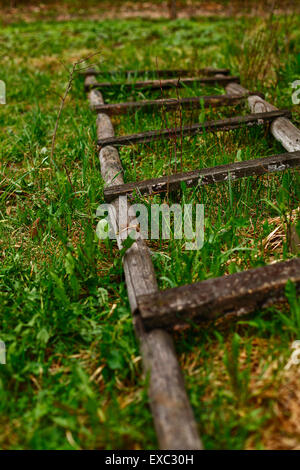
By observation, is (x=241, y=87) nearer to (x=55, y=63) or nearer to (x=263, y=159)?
(x=263, y=159)

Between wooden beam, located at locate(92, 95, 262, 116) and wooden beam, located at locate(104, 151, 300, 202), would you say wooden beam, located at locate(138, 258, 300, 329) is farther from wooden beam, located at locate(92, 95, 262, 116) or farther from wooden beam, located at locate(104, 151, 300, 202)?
wooden beam, located at locate(92, 95, 262, 116)

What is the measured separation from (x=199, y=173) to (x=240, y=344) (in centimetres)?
113

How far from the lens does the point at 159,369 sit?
146 cm

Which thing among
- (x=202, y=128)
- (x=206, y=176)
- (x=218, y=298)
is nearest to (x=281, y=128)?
(x=202, y=128)

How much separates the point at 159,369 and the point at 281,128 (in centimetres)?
240

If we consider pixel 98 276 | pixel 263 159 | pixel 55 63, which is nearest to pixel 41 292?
pixel 98 276

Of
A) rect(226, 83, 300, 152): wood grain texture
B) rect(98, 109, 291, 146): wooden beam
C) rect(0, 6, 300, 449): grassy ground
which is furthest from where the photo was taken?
rect(98, 109, 291, 146): wooden beam

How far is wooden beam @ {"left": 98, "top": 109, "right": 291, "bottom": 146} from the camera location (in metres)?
3.15

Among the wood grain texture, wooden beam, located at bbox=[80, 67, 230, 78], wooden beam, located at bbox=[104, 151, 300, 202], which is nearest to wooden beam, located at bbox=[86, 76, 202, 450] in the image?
wooden beam, located at bbox=[104, 151, 300, 202]

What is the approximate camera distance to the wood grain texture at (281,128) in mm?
3006

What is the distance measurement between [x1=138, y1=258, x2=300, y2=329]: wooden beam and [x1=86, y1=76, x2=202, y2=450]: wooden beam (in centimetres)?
7

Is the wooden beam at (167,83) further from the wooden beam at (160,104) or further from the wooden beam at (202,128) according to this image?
the wooden beam at (202,128)

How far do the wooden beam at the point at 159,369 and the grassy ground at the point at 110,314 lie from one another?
0.37ft

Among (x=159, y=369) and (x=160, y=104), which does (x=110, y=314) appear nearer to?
(x=159, y=369)
